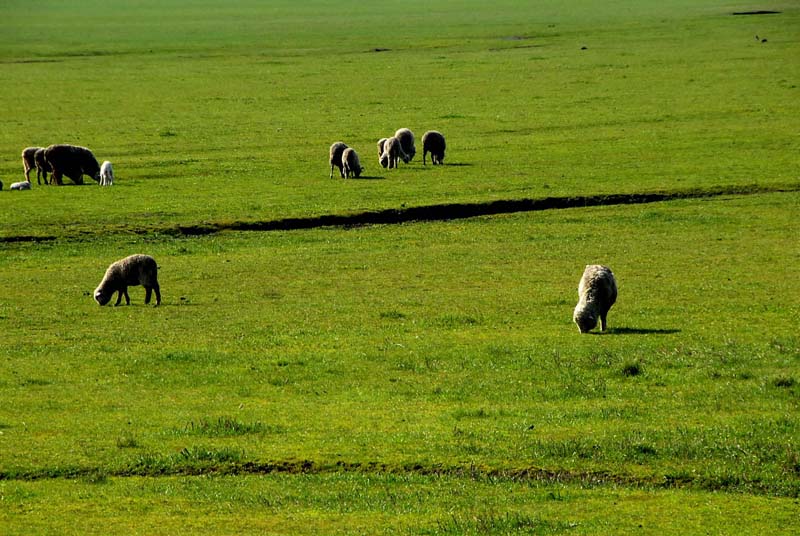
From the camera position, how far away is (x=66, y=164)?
44.5 m

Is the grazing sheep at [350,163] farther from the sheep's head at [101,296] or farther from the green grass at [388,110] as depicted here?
the sheep's head at [101,296]

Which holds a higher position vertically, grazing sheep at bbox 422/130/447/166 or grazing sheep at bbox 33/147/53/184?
grazing sheep at bbox 422/130/447/166

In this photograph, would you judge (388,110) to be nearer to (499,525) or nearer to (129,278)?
(129,278)

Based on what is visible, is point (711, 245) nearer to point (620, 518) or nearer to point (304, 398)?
point (304, 398)

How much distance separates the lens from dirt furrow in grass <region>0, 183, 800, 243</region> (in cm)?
3628

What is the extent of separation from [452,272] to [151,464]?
15059 mm

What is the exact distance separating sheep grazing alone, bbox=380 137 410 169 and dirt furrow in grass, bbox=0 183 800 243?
8.85 m

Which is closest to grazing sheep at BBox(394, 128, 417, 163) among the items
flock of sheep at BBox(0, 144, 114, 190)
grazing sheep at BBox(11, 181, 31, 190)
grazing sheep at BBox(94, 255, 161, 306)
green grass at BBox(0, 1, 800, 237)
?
green grass at BBox(0, 1, 800, 237)

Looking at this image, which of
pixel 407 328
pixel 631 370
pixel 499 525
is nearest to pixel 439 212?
pixel 407 328

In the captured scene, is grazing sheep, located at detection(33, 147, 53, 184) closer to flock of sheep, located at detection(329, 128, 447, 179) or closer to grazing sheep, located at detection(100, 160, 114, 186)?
grazing sheep, located at detection(100, 160, 114, 186)

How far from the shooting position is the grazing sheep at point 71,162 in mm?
44250

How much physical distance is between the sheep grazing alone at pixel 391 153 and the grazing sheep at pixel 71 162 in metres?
10.7

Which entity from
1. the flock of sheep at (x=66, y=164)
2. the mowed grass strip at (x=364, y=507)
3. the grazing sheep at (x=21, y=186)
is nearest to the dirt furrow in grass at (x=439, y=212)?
the grazing sheep at (x=21, y=186)

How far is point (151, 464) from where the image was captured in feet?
55.4
